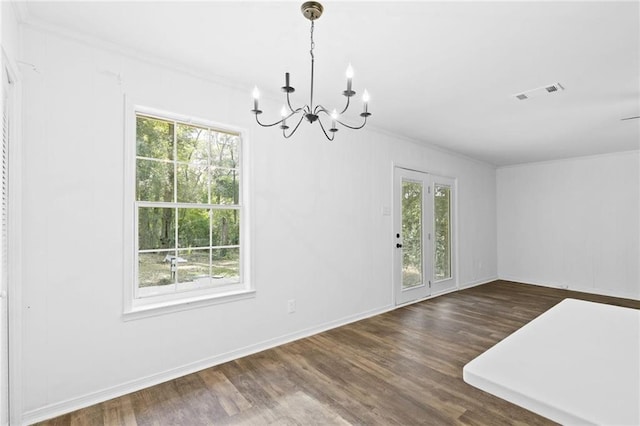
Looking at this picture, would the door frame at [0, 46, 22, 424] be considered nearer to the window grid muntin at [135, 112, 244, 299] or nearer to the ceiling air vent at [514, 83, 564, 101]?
the window grid muntin at [135, 112, 244, 299]

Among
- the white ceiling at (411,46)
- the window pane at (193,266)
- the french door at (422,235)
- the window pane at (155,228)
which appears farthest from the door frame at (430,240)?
the window pane at (155,228)

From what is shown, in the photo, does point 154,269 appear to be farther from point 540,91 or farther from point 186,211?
point 540,91

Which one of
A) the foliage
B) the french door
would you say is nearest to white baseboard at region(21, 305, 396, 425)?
the foliage

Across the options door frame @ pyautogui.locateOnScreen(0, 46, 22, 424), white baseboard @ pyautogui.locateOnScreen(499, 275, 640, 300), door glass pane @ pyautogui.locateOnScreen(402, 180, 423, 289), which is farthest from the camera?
white baseboard @ pyautogui.locateOnScreen(499, 275, 640, 300)

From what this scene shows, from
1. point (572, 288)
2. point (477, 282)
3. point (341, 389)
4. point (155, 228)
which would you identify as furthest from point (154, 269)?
point (572, 288)

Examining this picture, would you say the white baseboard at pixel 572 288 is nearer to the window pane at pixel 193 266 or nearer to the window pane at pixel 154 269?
the window pane at pixel 193 266

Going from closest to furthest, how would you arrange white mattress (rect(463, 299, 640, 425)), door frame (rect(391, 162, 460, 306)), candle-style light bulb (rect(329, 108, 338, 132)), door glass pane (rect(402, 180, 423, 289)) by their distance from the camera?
white mattress (rect(463, 299, 640, 425)), candle-style light bulb (rect(329, 108, 338, 132)), door frame (rect(391, 162, 460, 306)), door glass pane (rect(402, 180, 423, 289))

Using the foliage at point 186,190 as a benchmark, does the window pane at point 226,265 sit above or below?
below

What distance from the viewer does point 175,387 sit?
7.97ft

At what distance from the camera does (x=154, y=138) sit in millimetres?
2617

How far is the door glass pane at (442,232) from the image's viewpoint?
544 cm

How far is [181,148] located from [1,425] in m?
2.06

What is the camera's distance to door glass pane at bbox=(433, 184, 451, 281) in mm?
5438

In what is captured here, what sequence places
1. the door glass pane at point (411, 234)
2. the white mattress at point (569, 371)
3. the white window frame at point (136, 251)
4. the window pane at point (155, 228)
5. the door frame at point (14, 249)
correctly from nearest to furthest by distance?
the white mattress at point (569, 371)
the door frame at point (14, 249)
the white window frame at point (136, 251)
the window pane at point (155, 228)
the door glass pane at point (411, 234)
